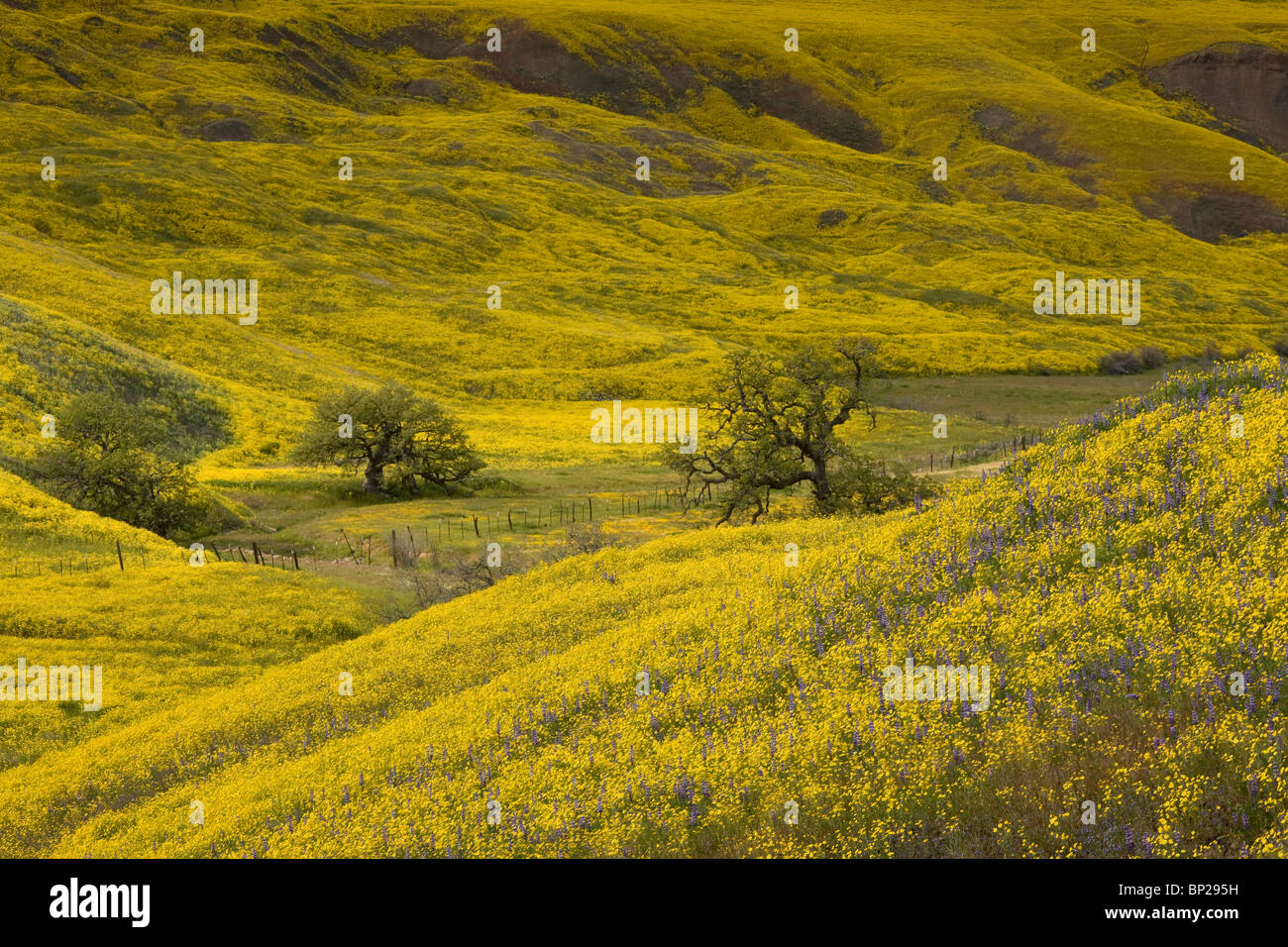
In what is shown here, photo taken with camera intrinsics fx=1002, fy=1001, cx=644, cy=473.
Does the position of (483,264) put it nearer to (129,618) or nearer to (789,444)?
(789,444)

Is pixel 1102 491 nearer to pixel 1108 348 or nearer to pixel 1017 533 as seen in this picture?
pixel 1017 533

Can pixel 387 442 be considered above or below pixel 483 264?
below

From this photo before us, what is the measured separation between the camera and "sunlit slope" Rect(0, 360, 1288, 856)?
7410 millimetres

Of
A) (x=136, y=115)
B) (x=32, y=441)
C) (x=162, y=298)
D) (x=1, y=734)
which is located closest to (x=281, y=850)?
(x=1, y=734)

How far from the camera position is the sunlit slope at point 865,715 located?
7.41 metres

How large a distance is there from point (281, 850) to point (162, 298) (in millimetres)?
102520

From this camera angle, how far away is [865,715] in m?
9.09
